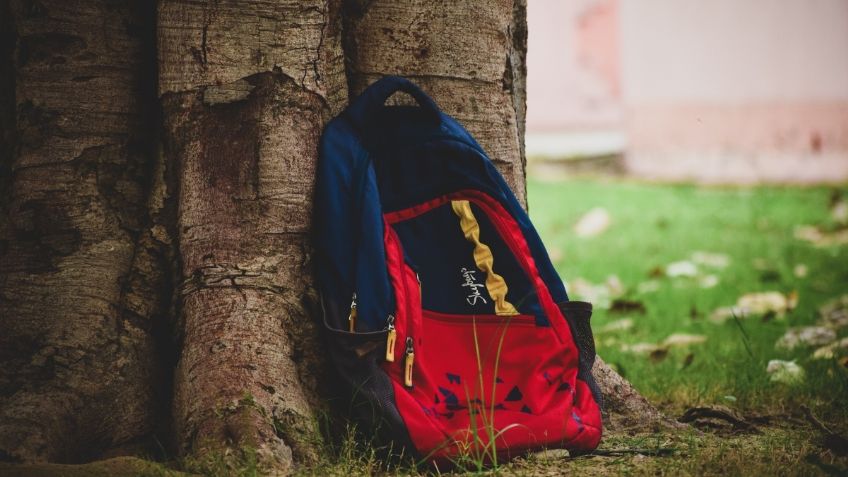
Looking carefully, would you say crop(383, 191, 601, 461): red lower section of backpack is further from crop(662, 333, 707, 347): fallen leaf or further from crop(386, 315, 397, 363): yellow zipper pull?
crop(662, 333, 707, 347): fallen leaf

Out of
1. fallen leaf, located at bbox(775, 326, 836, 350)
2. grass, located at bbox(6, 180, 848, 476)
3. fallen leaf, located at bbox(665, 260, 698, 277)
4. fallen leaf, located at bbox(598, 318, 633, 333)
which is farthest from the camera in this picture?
fallen leaf, located at bbox(665, 260, 698, 277)

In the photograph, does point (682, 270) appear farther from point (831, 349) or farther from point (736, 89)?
point (736, 89)

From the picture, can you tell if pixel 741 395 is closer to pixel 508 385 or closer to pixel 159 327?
pixel 508 385

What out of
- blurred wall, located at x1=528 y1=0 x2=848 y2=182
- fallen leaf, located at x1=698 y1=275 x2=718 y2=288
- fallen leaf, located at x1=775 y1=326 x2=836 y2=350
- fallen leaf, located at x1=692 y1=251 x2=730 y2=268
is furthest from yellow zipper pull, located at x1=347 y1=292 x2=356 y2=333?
blurred wall, located at x1=528 y1=0 x2=848 y2=182

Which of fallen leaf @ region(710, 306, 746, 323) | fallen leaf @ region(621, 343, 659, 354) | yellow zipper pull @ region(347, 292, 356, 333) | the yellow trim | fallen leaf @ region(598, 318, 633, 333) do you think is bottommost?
fallen leaf @ region(621, 343, 659, 354)

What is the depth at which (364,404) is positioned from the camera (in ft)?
6.31

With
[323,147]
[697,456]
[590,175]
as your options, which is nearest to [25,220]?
[323,147]

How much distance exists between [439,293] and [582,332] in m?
0.39

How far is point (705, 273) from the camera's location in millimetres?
5062

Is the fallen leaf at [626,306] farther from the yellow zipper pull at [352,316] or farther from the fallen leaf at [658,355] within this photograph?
the yellow zipper pull at [352,316]

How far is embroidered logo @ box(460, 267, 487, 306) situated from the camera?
2102 millimetres

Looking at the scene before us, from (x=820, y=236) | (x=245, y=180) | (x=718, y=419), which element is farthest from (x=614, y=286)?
(x=245, y=180)

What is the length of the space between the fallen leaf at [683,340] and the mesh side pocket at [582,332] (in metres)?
1.52

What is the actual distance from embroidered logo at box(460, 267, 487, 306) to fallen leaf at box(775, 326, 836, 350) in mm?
1678
